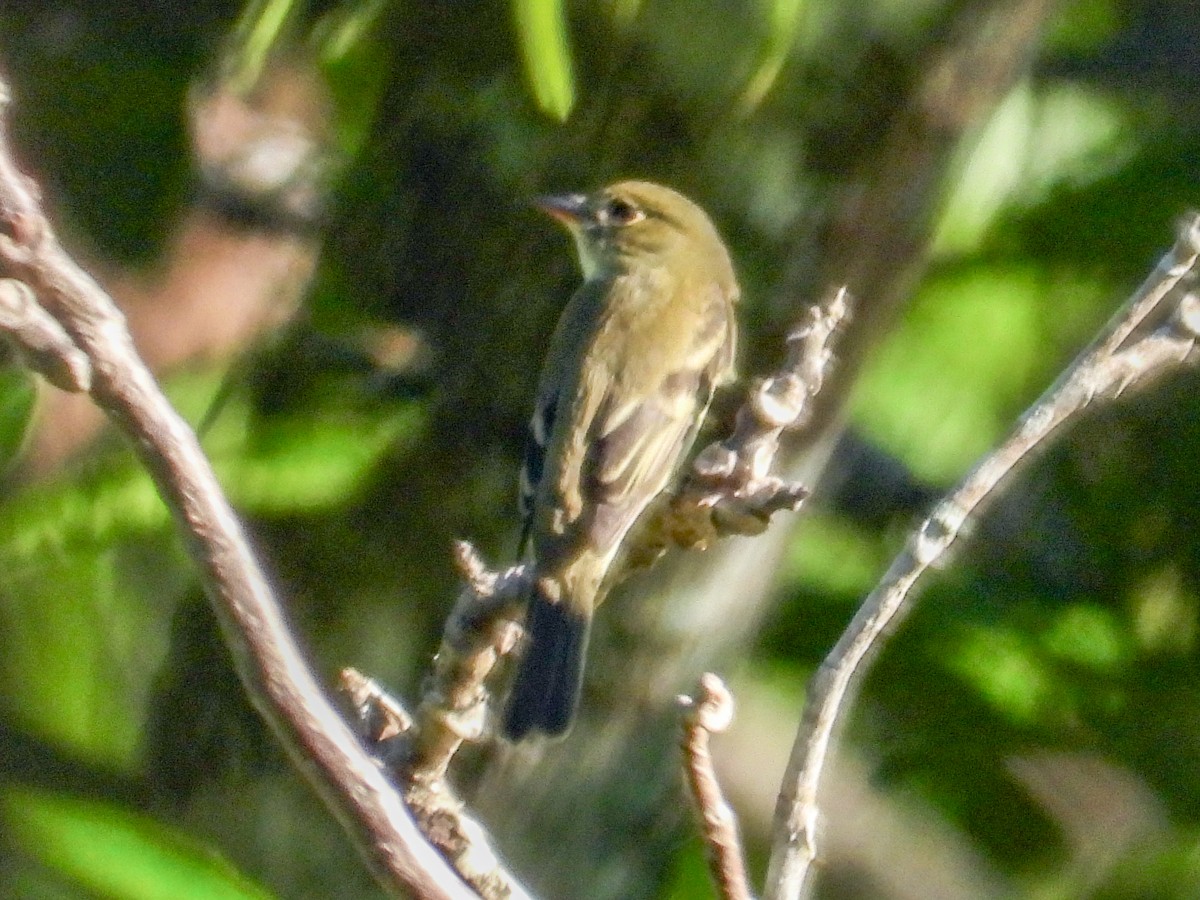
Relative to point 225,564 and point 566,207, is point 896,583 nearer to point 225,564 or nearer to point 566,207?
point 225,564

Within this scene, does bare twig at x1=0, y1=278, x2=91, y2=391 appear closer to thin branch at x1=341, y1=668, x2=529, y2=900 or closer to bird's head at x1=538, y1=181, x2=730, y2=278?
thin branch at x1=341, y1=668, x2=529, y2=900

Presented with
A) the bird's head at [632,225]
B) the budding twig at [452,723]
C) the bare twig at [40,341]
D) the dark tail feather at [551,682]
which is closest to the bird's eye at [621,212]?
the bird's head at [632,225]

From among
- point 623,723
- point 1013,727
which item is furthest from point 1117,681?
point 623,723

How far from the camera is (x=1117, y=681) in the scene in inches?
105

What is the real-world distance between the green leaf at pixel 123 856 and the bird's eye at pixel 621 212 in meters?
0.90

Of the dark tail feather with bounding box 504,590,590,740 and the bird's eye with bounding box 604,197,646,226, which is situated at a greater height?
the bird's eye with bounding box 604,197,646,226

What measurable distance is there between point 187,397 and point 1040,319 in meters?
1.17

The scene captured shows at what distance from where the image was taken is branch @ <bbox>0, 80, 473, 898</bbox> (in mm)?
1237

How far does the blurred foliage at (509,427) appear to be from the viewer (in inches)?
94.2

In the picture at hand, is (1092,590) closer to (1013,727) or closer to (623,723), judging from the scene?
(1013,727)

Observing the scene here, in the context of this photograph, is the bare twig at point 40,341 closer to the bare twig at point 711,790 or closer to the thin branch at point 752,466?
the bare twig at point 711,790

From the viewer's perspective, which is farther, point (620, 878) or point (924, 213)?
point (620, 878)

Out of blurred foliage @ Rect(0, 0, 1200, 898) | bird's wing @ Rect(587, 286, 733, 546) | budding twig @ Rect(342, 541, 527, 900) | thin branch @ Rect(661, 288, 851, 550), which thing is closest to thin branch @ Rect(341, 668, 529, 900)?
budding twig @ Rect(342, 541, 527, 900)

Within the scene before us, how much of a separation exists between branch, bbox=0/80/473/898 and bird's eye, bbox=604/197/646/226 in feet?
3.93
